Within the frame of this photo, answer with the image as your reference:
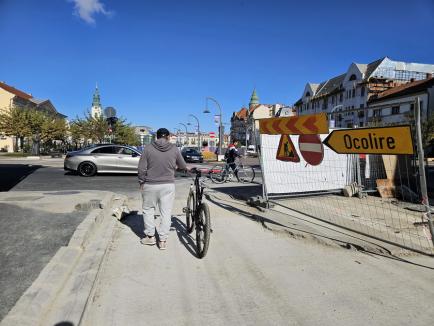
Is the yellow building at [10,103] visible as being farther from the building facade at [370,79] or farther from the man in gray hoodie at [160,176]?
the building facade at [370,79]

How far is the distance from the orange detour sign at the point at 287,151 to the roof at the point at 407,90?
4990cm

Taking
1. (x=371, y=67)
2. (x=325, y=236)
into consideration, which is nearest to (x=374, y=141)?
(x=325, y=236)

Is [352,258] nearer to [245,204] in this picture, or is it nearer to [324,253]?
[324,253]

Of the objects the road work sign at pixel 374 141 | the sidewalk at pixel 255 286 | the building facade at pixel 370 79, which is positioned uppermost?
the building facade at pixel 370 79

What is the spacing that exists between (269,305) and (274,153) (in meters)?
5.91

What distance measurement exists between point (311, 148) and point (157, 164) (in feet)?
15.9

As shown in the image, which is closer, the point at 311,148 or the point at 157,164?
the point at 157,164

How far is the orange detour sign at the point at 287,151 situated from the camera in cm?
821

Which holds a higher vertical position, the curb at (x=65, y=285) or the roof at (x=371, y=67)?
the roof at (x=371, y=67)

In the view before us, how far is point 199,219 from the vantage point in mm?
5254

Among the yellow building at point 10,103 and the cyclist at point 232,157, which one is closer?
the cyclist at point 232,157

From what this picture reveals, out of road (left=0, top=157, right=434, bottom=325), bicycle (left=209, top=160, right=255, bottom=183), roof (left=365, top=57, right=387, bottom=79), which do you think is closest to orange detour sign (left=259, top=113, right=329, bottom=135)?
road (left=0, top=157, right=434, bottom=325)

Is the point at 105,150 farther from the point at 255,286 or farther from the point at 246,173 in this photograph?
the point at 255,286

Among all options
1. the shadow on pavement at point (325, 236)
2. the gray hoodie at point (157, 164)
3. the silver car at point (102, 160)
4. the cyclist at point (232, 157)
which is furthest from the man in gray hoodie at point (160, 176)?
the silver car at point (102, 160)
